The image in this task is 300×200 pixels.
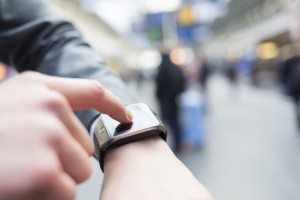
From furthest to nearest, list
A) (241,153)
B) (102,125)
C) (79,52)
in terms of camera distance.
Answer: (241,153) → (79,52) → (102,125)

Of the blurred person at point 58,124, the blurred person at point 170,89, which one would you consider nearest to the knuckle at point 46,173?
the blurred person at point 58,124

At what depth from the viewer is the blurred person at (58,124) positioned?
0.28 meters

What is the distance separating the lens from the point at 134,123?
52 cm

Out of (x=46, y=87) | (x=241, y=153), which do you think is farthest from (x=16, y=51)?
(x=241, y=153)

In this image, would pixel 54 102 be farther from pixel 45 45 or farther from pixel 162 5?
pixel 162 5

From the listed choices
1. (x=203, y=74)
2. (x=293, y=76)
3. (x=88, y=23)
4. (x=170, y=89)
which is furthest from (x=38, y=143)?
(x=88, y=23)

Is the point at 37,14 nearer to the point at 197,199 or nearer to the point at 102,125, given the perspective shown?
the point at 102,125

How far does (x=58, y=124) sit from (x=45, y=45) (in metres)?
0.43

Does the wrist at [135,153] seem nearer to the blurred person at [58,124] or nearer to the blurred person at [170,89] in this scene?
the blurred person at [58,124]

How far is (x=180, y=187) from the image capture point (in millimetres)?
431

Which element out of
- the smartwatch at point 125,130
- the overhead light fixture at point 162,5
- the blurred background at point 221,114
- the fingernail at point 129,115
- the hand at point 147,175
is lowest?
the blurred background at point 221,114

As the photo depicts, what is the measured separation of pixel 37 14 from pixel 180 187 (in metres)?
0.49

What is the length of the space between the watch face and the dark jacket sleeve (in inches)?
3.0

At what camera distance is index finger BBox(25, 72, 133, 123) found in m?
0.38
